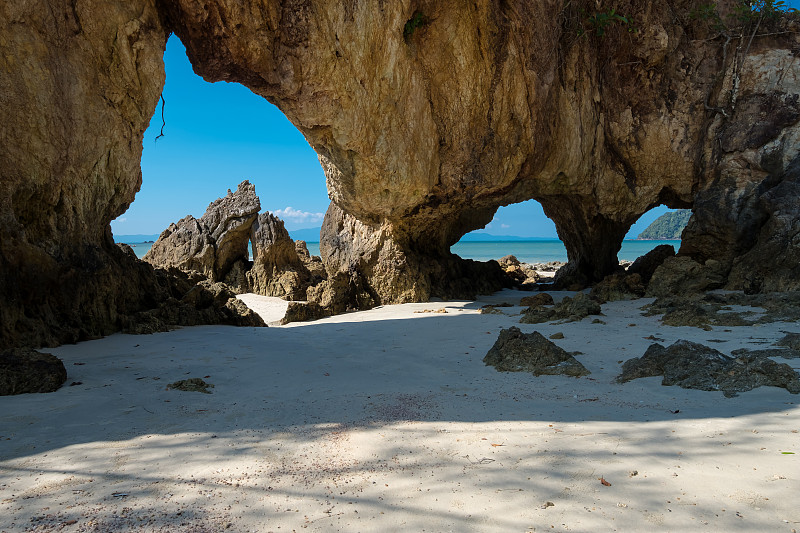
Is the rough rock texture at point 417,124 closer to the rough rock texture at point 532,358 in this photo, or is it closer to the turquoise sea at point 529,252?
the rough rock texture at point 532,358

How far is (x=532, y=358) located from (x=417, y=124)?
5579mm

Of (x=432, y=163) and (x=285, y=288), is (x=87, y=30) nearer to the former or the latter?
(x=432, y=163)

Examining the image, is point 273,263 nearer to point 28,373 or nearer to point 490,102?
point 490,102

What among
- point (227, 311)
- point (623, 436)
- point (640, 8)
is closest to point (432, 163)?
point (227, 311)

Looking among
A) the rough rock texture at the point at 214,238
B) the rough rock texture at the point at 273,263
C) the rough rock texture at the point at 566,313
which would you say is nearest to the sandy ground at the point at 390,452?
the rough rock texture at the point at 566,313

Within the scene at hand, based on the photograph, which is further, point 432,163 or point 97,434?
point 432,163

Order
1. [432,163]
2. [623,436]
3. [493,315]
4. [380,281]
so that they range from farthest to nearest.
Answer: [380,281] < [432,163] < [493,315] < [623,436]

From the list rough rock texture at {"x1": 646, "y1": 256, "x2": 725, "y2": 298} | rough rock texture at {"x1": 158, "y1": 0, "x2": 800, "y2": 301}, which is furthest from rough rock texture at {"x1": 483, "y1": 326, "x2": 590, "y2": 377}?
rough rock texture at {"x1": 646, "y1": 256, "x2": 725, "y2": 298}

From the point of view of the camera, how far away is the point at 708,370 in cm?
318

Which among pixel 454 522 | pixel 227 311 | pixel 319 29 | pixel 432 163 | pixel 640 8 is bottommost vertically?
pixel 454 522

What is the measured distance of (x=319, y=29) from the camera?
6770 millimetres

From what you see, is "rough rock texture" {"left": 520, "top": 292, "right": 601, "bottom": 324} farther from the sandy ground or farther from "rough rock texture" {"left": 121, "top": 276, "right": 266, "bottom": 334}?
"rough rock texture" {"left": 121, "top": 276, "right": 266, "bottom": 334}

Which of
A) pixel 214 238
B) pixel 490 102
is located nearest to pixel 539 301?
pixel 490 102

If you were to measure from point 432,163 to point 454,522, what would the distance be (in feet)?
25.6
